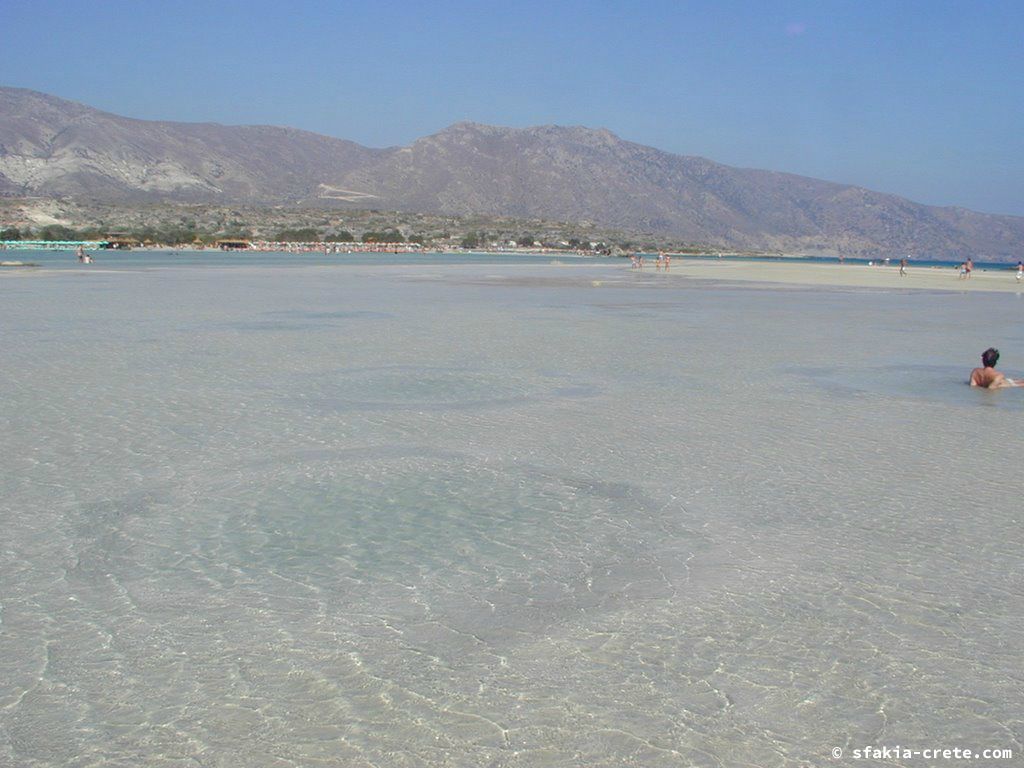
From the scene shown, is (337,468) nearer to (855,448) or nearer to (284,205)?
(855,448)

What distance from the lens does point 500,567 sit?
5.54 metres

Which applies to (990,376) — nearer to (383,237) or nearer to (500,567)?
(500,567)

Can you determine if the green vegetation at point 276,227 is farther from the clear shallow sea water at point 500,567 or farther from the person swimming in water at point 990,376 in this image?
the person swimming in water at point 990,376

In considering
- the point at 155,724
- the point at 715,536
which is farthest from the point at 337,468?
the point at 155,724

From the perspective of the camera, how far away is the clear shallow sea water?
3.80 metres

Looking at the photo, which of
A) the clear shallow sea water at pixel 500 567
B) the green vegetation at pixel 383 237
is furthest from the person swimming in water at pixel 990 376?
the green vegetation at pixel 383 237

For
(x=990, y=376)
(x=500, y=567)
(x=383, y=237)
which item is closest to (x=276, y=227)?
(x=383, y=237)

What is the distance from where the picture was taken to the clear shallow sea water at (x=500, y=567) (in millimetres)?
3803

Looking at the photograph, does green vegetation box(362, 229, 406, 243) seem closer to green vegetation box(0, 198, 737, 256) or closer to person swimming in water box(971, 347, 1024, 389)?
green vegetation box(0, 198, 737, 256)

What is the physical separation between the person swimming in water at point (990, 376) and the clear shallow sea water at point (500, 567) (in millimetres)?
369

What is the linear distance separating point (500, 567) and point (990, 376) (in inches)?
369

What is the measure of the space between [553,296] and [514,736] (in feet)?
93.0

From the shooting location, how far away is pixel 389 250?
4392 inches

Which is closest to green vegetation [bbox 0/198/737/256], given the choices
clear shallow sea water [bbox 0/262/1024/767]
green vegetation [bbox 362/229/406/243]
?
green vegetation [bbox 362/229/406/243]
